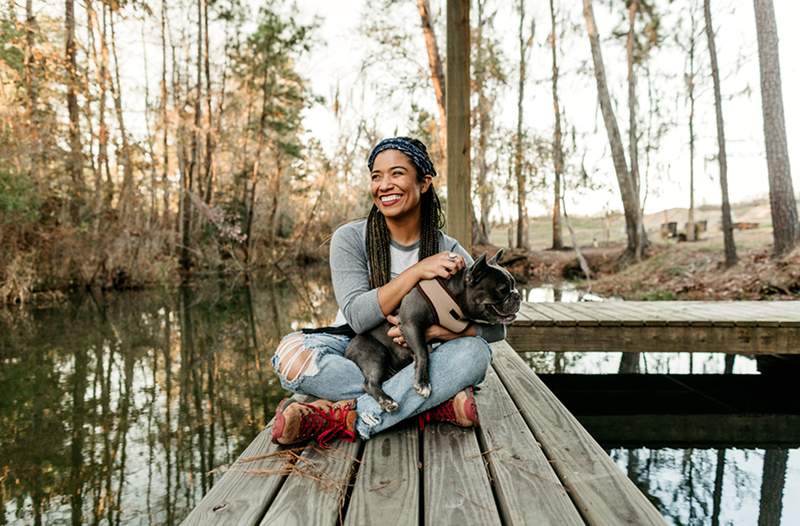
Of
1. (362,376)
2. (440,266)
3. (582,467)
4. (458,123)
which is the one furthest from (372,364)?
(458,123)

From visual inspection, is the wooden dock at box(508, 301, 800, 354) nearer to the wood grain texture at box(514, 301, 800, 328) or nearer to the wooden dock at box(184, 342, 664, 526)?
the wood grain texture at box(514, 301, 800, 328)

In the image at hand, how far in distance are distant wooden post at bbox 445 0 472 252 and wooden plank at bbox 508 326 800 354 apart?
3.59 ft

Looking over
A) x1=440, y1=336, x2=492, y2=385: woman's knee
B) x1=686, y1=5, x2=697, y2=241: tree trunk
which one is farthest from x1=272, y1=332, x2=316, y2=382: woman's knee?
x1=686, y1=5, x2=697, y2=241: tree trunk

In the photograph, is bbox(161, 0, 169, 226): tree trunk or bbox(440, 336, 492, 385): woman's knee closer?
bbox(440, 336, 492, 385): woman's knee

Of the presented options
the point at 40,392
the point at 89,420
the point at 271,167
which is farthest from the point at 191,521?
the point at 271,167

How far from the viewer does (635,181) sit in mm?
15859

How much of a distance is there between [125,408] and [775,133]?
10311 millimetres

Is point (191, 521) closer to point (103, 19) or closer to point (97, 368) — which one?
point (97, 368)

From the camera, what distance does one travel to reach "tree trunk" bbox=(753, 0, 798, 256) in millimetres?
9000

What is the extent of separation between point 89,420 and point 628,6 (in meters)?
15.9

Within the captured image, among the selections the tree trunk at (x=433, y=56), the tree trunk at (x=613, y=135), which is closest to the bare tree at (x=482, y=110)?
the tree trunk at (x=613, y=135)

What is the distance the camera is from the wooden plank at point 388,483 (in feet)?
4.84

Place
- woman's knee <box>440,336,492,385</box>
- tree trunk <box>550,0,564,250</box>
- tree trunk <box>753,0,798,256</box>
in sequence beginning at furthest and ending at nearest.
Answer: tree trunk <box>550,0,564,250</box>, tree trunk <box>753,0,798,256</box>, woman's knee <box>440,336,492,385</box>

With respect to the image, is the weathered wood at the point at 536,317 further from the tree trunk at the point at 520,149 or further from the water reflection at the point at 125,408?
the tree trunk at the point at 520,149
